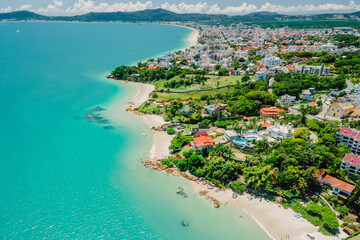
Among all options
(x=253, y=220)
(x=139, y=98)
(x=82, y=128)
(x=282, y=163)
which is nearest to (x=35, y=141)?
(x=82, y=128)

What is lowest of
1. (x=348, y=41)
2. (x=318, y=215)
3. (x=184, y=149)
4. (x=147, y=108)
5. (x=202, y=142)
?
(x=318, y=215)

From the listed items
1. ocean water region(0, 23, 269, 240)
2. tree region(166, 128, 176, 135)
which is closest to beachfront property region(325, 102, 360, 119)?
tree region(166, 128, 176, 135)

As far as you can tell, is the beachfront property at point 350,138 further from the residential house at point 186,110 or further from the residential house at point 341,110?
the residential house at point 186,110

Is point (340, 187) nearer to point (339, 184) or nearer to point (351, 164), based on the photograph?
point (339, 184)

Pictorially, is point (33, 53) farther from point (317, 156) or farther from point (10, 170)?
point (317, 156)

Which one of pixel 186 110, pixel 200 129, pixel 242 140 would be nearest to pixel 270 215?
pixel 242 140

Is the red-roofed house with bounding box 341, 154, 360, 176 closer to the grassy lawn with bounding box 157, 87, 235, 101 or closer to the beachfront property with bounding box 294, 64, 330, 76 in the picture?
the grassy lawn with bounding box 157, 87, 235, 101
